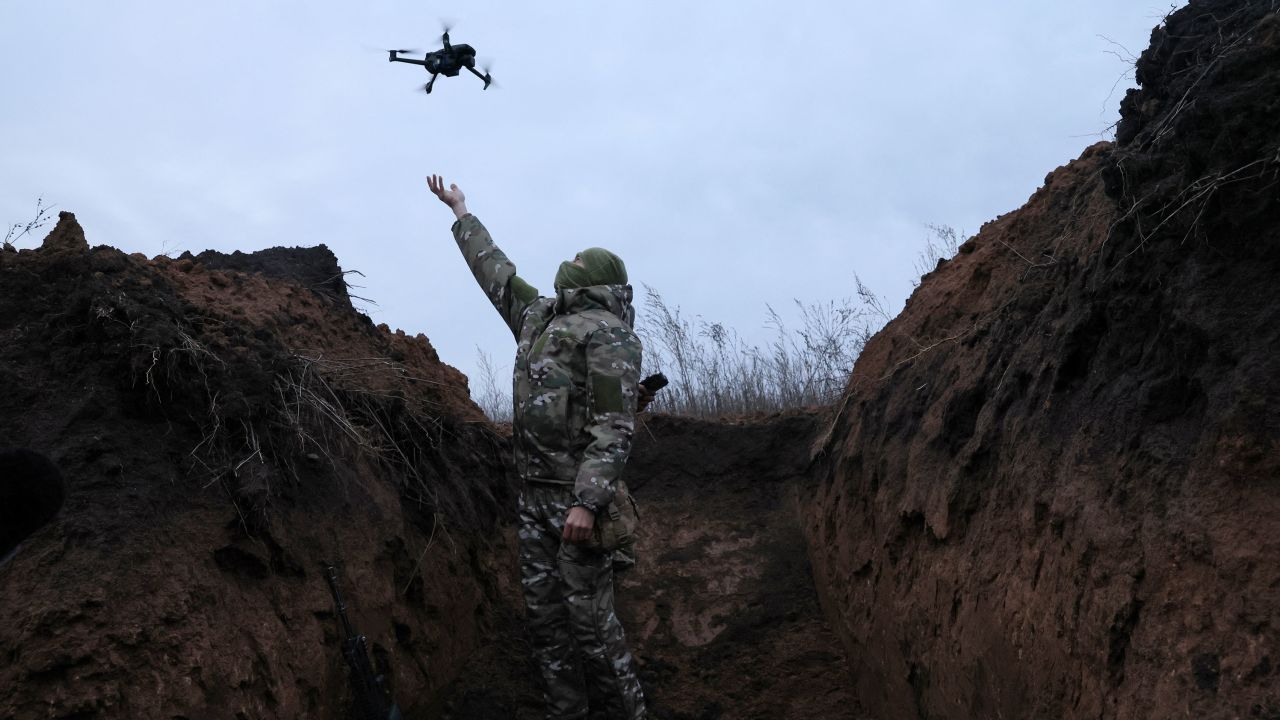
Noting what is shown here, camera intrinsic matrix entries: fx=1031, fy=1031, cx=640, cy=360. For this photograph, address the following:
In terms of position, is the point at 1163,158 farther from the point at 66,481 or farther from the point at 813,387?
the point at 813,387

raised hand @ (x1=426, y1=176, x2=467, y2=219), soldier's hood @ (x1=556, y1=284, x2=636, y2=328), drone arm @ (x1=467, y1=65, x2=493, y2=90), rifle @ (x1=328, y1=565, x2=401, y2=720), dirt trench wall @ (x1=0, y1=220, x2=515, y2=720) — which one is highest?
drone arm @ (x1=467, y1=65, x2=493, y2=90)

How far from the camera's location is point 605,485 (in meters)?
4.35

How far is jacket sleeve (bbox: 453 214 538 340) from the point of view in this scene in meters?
5.01

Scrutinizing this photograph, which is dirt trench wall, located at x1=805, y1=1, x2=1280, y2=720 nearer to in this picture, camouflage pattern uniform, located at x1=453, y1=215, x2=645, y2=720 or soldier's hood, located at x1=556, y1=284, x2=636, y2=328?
camouflage pattern uniform, located at x1=453, y1=215, x2=645, y2=720

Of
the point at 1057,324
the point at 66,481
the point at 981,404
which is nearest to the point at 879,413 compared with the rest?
the point at 981,404

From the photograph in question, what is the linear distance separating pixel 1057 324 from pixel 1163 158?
2.46 feet

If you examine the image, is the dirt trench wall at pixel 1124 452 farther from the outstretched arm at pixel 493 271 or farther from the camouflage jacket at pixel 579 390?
the outstretched arm at pixel 493 271

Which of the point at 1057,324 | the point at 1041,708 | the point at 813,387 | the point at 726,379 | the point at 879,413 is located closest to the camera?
the point at 1041,708

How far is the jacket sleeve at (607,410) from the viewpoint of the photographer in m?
4.35

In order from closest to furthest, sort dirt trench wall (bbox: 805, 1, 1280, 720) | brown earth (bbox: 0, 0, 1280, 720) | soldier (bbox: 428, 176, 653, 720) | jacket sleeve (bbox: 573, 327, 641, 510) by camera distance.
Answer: dirt trench wall (bbox: 805, 1, 1280, 720) → brown earth (bbox: 0, 0, 1280, 720) → jacket sleeve (bbox: 573, 327, 641, 510) → soldier (bbox: 428, 176, 653, 720)

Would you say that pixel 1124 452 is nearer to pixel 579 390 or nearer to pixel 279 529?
pixel 579 390

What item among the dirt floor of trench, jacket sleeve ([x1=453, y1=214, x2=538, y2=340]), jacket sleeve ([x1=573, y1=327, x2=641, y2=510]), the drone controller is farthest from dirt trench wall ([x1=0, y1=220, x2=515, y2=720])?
the drone controller

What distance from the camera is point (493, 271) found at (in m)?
5.03

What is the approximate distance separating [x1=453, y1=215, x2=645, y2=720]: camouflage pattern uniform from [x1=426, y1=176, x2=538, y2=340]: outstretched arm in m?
0.34
